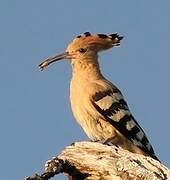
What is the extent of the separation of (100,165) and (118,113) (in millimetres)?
1645

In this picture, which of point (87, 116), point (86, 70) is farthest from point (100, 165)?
point (86, 70)

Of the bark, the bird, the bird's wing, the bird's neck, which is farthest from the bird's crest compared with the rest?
the bark

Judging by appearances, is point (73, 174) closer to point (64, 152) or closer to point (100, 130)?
point (64, 152)

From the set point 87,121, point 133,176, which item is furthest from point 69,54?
point 133,176

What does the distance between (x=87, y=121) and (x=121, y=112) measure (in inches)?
11.4

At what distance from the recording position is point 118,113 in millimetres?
5773

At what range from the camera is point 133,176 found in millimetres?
3980

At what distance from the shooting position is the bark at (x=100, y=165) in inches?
157

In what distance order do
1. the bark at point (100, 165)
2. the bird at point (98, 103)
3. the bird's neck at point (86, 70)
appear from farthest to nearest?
1. the bird's neck at point (86, 70)
2. the bird at point (98, 103)
3. the bark at point (100, 165)

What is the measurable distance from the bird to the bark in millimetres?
1118

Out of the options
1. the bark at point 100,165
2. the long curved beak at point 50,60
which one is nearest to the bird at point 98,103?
the long curved beak at point 50,60

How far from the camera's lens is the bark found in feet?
13.1

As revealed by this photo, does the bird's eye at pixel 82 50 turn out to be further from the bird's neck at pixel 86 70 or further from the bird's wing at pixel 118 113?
the bird's wing at pixel 118 113

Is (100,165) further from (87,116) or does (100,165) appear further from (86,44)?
(86,44)
